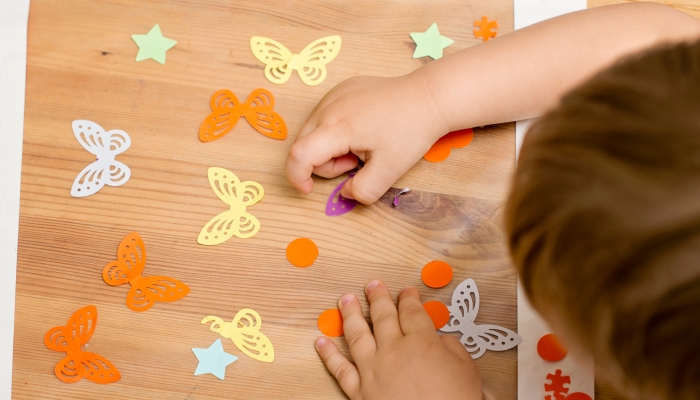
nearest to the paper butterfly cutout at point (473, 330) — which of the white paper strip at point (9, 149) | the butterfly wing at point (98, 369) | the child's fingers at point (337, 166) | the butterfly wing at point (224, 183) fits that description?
the child's fingers at point (337, 166)

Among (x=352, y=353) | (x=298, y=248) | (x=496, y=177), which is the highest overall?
(x=496, y=177)

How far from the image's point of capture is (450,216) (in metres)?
0.71

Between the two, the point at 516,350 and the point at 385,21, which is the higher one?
the point at 385,21

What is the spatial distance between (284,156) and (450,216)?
24cm

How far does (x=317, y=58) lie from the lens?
74cm

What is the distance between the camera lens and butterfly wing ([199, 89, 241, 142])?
0.72 m

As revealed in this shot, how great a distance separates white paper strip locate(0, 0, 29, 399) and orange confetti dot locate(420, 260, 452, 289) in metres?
0.55

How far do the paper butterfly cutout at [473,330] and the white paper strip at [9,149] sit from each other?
571mm

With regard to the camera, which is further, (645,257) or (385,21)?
(385,21)

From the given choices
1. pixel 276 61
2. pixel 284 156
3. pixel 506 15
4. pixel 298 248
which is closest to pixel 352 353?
pixel 298 248

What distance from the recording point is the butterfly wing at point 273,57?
28.9 inches

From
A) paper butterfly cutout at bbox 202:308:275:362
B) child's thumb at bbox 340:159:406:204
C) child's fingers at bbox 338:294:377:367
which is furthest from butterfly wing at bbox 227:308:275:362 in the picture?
child's thumb at bbox 340:159:406:204

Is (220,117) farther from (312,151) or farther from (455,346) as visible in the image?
(455,346)

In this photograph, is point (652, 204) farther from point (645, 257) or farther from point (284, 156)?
point (284, 156)
